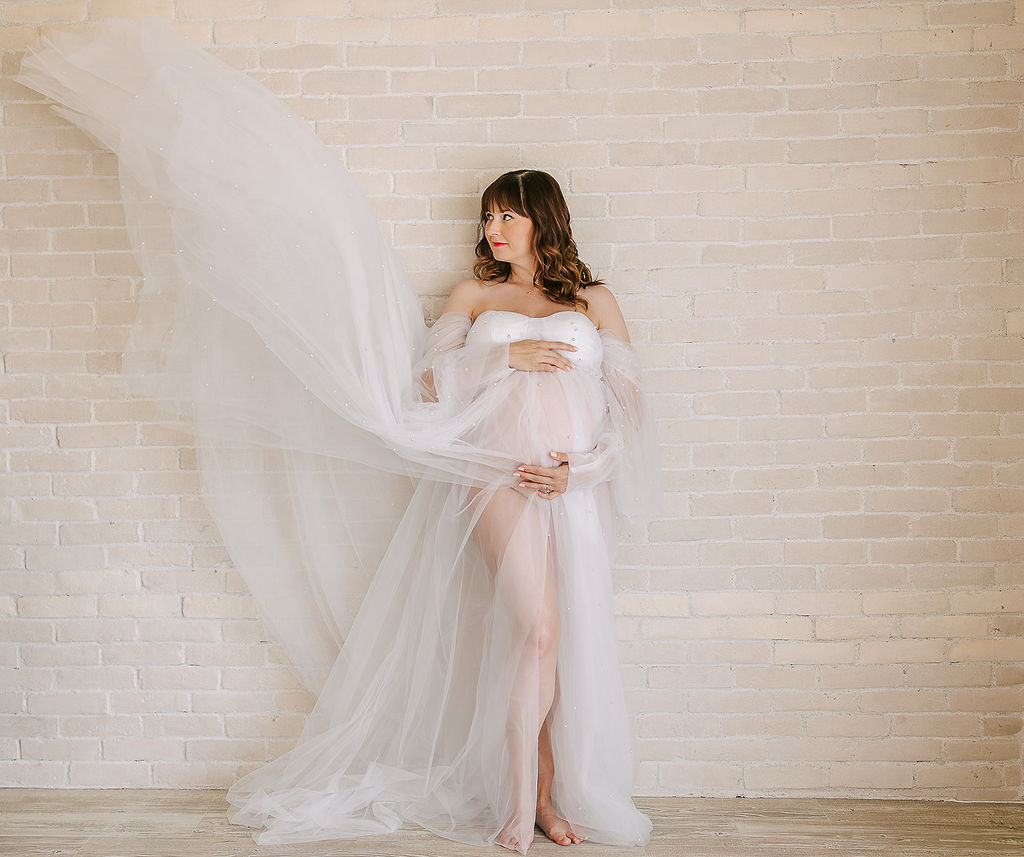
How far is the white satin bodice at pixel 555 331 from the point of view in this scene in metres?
2.59

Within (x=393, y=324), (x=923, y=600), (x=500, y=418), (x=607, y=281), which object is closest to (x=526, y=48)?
(x=607, y=281)

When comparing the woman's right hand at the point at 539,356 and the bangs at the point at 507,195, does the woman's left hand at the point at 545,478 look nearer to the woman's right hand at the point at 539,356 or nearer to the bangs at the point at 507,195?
the woman's right hand at the point at 539,356

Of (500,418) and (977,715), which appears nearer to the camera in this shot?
(500,418)

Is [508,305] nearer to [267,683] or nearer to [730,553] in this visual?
[730,553]

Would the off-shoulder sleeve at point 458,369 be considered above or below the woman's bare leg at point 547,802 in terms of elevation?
above

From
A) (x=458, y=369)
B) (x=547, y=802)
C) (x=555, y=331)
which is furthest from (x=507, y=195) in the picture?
(x=547, y=802)

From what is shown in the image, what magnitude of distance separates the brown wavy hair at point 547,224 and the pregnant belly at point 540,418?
0.28 metres

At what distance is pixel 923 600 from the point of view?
9.15 ft

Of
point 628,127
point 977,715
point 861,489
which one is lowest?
point 977,715

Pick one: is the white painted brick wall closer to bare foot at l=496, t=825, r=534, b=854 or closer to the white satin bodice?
the white satin bodice

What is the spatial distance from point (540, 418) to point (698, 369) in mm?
566

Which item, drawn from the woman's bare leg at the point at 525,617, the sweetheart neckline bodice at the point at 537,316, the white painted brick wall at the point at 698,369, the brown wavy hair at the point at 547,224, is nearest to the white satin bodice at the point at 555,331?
the sweetheart neckline bodice at the point at 537,316

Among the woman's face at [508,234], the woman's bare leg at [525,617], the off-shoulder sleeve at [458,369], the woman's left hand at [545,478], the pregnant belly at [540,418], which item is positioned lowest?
the woman's bare leg at [525,617]

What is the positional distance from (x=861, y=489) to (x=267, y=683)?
1972mm
